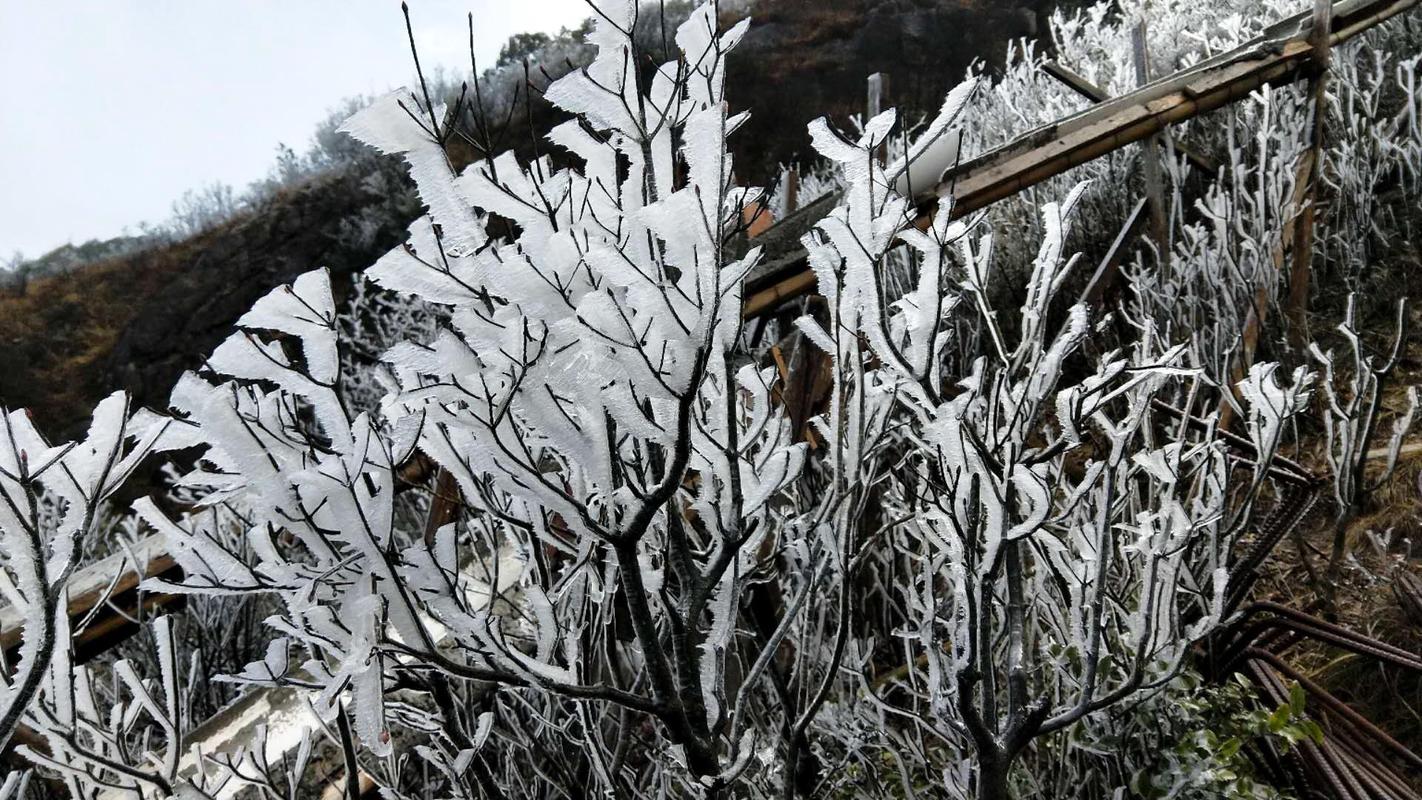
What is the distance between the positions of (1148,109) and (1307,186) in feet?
2.76

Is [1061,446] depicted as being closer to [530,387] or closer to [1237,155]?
[530,387]

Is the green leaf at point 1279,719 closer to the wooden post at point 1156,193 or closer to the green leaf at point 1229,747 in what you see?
the green leaf at point 1229,747

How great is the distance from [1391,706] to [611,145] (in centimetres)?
230

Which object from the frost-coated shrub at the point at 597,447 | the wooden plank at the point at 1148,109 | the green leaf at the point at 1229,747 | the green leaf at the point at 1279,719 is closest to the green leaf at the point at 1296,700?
Answer: the green leaf at the point at 1279,719

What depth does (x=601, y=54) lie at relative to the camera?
0.76 m

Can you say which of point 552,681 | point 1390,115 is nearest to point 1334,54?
point 1390,115

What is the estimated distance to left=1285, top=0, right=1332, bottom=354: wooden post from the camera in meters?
3.29

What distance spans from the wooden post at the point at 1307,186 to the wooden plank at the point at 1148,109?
0.15ft

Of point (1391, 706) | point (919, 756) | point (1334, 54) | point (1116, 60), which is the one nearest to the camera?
point (919, 756)

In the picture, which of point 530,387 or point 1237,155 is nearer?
point 530,387

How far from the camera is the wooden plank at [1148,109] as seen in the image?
286 cm

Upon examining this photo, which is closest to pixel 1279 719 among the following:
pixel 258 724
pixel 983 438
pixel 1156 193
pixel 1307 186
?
pixel 983 438

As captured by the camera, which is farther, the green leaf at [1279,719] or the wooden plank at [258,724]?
the wooden plank at [258,724]

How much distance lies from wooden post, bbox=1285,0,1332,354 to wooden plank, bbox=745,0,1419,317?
46 mm
